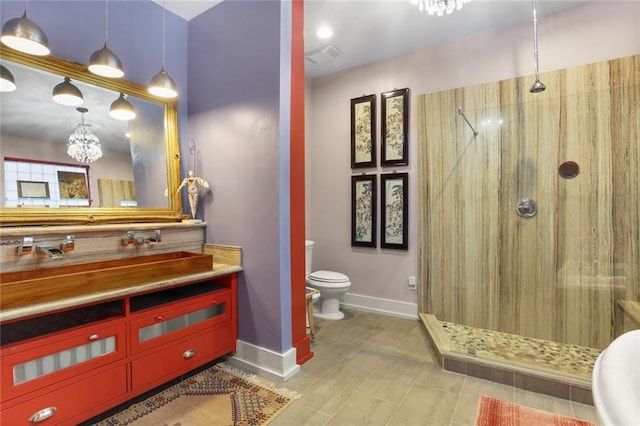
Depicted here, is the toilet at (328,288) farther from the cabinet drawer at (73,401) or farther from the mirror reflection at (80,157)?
the cabinet drawer at (73,401)

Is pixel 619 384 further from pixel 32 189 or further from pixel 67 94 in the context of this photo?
pixel 67 94

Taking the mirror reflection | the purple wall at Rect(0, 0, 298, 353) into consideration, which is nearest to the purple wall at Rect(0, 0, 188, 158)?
the purple wall at Rect(0, 0, 298, 353)

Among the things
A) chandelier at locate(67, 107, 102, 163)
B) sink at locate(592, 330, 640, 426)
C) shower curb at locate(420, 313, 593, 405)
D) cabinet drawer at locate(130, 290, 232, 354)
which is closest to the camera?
sink at locate(592, 330, 640, 426)

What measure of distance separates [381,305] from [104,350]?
8.75 ft

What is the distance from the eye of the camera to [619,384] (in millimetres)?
954

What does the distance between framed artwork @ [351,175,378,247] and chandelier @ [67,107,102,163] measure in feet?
8.20

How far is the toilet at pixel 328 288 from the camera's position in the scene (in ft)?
10.6

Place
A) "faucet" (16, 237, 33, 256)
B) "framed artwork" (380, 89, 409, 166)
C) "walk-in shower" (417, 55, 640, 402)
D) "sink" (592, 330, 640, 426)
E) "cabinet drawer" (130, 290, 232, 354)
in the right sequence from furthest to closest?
1. "framed artwork" (380, 89, 409, 166)
2. "walk-in shower" (417, 55, 640, 402)
3. "cabinet drawer" (130, 290, 232, 354)
4. "faucet" (16, 237, 33, 256)
5. "sink" (592, 330, 640, 426)

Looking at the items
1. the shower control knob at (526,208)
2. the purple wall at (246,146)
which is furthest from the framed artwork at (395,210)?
the purple wall at (246,146)

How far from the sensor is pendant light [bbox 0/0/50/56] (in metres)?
1.46

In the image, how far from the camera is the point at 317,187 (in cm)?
398

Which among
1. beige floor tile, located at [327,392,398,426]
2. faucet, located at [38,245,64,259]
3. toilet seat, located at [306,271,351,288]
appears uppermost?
faucet, located at [38,245,64,259]

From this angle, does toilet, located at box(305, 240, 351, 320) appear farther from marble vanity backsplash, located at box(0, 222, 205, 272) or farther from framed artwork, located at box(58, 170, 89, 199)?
framed artwork, located at box(58, 170, 89, 199)

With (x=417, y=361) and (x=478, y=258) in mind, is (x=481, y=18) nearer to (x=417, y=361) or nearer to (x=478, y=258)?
(x=478, y=258)
